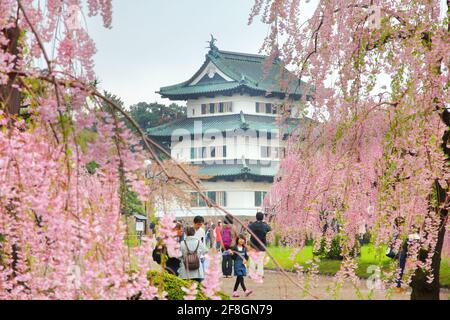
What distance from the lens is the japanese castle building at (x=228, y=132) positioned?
4416 cm

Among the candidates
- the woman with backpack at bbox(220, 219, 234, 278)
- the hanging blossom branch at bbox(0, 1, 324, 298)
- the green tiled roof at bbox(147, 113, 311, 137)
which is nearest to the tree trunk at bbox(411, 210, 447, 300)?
the hanging blossom branch at bbox(0, 1, 324, 298)

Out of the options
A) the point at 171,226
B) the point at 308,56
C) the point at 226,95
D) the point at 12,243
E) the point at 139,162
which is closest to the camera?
the point at 139,162

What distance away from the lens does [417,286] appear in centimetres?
870

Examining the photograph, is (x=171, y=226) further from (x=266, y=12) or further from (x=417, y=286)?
A: (x=417, y=286)

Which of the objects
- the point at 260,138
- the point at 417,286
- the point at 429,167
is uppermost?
the point at 260,138

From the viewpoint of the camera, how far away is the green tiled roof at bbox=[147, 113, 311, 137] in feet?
145

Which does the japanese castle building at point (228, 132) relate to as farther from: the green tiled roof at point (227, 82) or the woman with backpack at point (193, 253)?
the woman with backpack at point (193, 253)

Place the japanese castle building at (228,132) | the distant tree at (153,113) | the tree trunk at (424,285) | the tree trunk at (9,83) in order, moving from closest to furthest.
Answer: the tree trunk at (9,83)
the tree trunk at (424,285)
the japanese castle building at (228,132)
the distant tree at (153,113)

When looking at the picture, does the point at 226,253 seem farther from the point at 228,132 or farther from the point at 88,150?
the point at 228,132

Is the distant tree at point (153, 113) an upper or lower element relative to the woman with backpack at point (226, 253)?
upper

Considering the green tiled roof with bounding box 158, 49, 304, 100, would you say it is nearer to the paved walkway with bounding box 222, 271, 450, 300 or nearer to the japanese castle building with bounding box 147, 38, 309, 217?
the japanese castle building with bounding box 147, 38, 309, 217

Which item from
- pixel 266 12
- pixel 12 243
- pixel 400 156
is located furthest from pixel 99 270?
pixel 400 156

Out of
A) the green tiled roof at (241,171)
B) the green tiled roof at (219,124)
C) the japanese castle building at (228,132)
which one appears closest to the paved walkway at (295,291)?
the green tiled roof at (241,171)

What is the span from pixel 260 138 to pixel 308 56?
128 feet
